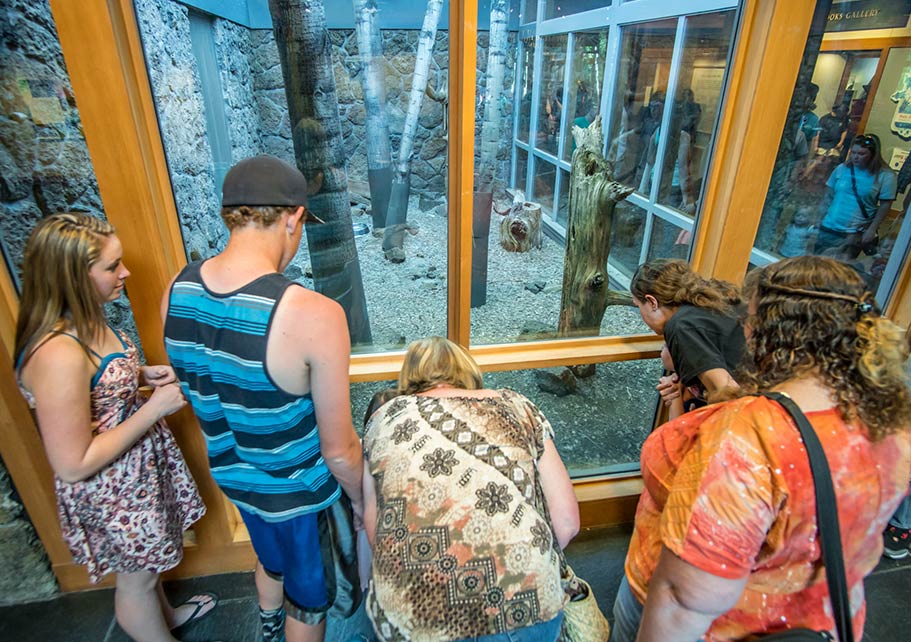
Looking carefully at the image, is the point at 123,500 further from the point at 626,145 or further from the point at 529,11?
the point at 626,145

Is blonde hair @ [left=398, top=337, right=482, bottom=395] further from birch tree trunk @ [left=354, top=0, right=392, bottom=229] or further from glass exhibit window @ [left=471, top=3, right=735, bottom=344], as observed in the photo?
birch tree trunk @ [left=354, top=0, right=392, bottom=229]

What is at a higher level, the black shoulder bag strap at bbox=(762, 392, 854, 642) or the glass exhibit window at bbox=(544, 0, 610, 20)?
the glass exhibit window at bbox=(544, 0, 610, 20)

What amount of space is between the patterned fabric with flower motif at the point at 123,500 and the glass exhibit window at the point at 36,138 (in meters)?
0.41

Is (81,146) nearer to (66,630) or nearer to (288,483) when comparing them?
(288,483)

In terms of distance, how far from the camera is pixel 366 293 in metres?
2.12

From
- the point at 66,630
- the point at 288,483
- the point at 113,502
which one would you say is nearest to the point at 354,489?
the point at 288,483

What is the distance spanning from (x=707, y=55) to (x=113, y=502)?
266cm

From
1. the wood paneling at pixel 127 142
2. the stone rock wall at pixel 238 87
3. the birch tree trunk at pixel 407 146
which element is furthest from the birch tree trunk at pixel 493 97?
the wood paneling at pixel 127 142

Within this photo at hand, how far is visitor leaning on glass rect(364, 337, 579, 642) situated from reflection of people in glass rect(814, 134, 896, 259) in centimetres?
213

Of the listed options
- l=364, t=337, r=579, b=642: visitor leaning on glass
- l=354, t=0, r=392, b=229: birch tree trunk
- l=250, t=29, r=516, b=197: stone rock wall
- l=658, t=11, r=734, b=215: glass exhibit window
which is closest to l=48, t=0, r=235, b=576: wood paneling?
l=250, t=29, r=516, b=197: stone rock wall

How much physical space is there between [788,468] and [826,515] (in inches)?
4.4

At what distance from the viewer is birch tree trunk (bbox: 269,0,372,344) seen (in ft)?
5.63

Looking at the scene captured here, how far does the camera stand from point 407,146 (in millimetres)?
1874

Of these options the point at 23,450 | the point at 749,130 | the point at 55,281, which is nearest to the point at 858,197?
the point at 749,130
